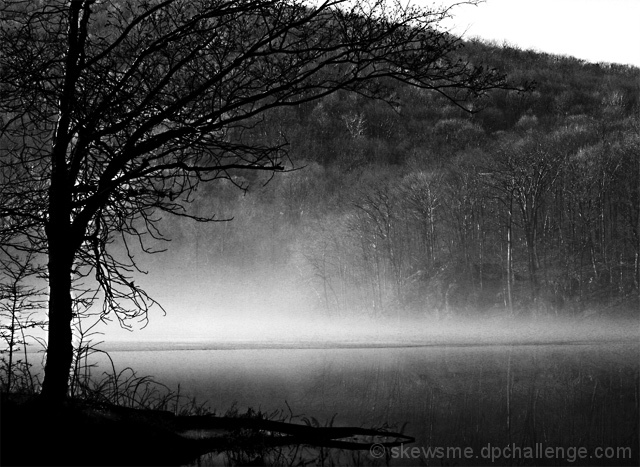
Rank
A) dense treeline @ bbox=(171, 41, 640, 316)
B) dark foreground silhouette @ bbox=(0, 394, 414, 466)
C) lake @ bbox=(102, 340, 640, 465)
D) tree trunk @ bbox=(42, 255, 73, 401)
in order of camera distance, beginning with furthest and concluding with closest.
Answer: dense treeline @ bbox=(171, 41, 640, 316) → lake @ bbox=(102, 340, 640, 465) → tree trunk @ bbox=(42, 255, 73, 401) → dark foreground silhouette @ bbox=(0, 394, 414, 466)

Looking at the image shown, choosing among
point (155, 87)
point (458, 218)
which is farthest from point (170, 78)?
point (458, 218)

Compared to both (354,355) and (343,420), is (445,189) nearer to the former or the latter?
(354,355)

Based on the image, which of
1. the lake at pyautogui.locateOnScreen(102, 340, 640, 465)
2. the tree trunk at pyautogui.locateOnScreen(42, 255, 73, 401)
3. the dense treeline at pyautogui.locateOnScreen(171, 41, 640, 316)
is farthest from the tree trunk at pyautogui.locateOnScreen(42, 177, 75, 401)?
the dense treeline at pyautogui.locateOnScreen(171, 41, 640, 316)

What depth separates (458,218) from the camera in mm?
59594

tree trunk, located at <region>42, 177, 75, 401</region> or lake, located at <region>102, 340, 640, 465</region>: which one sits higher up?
tree trunk, located at <region>42, 177, 75, 401</region>

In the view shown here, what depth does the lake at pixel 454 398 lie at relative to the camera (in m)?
7.98

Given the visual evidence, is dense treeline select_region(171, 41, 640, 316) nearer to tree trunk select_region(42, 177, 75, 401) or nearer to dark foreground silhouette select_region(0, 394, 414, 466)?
tree trunk select_region(42, 177, 75, 401)

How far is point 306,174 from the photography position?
8888 cm

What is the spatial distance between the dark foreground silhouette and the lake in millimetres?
362

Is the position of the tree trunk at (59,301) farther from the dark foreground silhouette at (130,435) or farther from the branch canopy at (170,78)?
the dark foreground silhouette at (130,435)

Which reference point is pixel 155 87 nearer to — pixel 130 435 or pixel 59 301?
pixel 59 301

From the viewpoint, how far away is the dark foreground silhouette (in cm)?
623

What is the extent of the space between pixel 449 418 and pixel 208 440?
151 inches

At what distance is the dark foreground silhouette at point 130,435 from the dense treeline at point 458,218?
25872 mm
